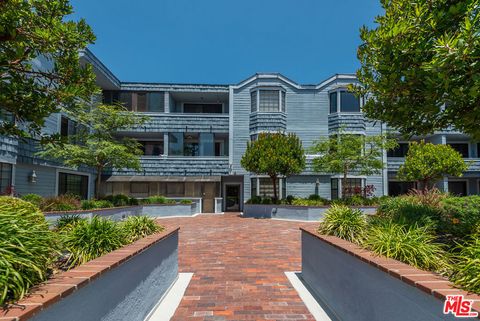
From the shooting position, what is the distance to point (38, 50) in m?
5.36

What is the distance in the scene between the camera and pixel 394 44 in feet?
15.5

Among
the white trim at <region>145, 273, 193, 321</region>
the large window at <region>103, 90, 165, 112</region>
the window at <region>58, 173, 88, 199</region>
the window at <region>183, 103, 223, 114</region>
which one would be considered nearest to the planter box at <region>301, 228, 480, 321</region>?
the white trim at <region>145, 273, 193, 321</region>

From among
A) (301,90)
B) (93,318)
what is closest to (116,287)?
(93,318)

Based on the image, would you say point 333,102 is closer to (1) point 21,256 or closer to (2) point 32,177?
(2) point 32,177

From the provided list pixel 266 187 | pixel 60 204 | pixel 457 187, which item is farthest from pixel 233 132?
pixel 457 187

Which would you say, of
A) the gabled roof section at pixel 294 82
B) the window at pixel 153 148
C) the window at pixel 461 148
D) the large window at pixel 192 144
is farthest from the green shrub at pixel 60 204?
the window at pixel 461 148

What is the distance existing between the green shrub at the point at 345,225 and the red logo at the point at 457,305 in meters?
3.01

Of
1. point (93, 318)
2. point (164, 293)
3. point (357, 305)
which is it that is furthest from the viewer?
point (164, 293)

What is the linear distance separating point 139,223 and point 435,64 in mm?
5856

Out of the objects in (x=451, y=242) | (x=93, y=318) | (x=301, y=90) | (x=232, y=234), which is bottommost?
(x=232, y=234)

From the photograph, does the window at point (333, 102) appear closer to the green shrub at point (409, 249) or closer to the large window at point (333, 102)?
the large window at point (333, 102)

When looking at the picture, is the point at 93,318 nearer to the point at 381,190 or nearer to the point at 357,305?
the point at 357,305

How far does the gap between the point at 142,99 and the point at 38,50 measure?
76.4 ft

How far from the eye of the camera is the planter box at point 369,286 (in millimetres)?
2928
